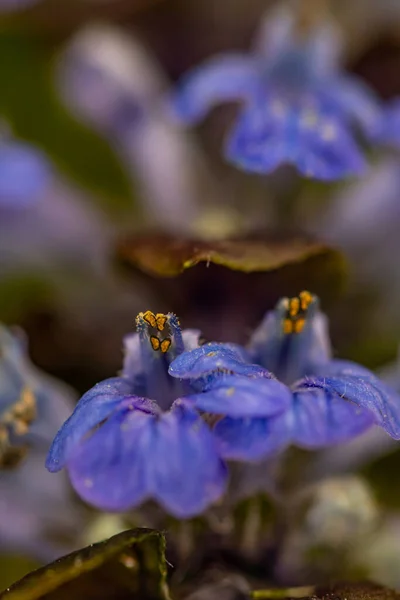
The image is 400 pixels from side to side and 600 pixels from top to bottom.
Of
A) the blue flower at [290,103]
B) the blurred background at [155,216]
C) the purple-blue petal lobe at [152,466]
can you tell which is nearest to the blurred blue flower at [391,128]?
the blue flower at [290,103]

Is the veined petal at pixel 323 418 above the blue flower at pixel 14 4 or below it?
below

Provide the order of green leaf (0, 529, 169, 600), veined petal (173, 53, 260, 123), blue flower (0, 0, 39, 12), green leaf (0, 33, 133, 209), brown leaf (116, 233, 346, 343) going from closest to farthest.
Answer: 1. green leaf (0, 529, 169, 600)
2. brown leaf (116, 233, 346, 343)
3. veined petal (173, 53, 260, 123)
4. blue flower (0, 0, 39, 12)
5. green leaf (0, 33, 133, 209)

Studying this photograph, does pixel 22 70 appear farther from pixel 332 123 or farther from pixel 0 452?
pixel 0 452

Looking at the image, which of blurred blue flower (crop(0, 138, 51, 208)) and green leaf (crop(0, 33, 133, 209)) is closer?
Answer: blurred blue flower (crop(0, 138, 51, 208))

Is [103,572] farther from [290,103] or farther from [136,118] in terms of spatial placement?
[136,118]

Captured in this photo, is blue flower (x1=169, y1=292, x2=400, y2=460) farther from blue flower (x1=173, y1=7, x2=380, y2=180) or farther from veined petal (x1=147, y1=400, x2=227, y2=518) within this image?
blue flower (x1=173, y1=7, x2=380, y2=180)

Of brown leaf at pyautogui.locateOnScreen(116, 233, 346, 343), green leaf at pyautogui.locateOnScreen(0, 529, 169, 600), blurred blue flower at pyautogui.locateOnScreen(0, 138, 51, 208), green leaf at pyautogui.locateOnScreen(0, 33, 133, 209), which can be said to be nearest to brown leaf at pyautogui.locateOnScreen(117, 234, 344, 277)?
brown leaf at pyautogui.locateOnScreen(116, 233, 346, 343)

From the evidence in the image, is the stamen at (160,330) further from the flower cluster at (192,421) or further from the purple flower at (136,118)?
the purple flower at (136,118)

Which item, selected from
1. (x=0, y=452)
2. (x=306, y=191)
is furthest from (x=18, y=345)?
(x=306, y=191)
